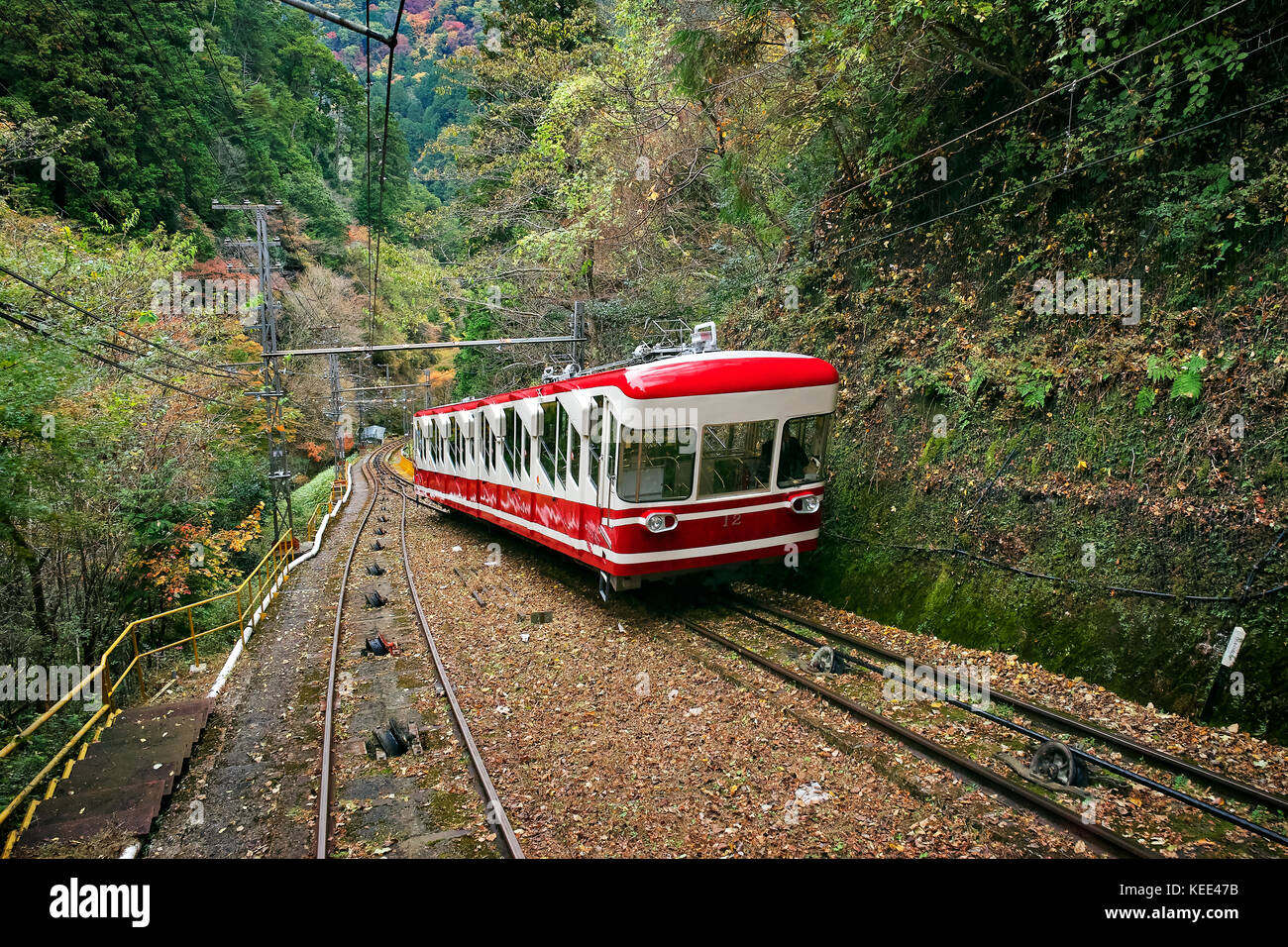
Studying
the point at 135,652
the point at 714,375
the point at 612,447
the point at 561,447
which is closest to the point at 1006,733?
the point at 714,375

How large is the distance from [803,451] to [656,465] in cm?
205

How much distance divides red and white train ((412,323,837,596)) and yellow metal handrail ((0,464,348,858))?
589 centimetres

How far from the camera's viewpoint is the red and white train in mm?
8516

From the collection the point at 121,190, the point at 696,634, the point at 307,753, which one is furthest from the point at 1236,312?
the point at 121,190

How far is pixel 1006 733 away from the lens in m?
5.88

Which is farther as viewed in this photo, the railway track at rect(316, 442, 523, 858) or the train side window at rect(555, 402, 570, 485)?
the train side window at rect(555, 402, 570, 485)

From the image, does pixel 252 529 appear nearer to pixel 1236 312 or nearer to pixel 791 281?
pixel 791 281

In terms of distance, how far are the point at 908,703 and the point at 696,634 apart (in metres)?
3.10

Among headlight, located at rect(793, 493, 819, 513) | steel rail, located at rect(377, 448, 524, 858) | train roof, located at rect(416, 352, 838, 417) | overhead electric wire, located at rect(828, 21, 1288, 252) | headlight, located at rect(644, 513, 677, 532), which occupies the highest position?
overhead electric wire, located at rect(828, 21, 1288, 252)

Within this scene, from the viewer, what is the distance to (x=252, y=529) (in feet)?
82.8

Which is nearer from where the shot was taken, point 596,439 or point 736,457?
point 736,457

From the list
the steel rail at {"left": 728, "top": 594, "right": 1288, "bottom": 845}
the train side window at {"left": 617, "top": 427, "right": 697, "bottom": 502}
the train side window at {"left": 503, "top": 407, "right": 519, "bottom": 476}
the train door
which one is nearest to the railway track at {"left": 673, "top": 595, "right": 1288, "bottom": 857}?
the steel rail at {"left": 728, "top": 594, "right": 1288, "bottom": 845}

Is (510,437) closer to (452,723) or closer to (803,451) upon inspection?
(803,451)

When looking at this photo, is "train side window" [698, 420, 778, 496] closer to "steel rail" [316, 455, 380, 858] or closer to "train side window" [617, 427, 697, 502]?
"train side window" [617, 427, 697, 502]
